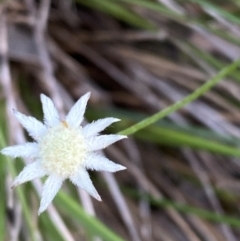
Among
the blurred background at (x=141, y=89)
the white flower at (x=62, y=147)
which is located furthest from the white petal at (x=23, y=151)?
the blurred background at (x=141, y=89)

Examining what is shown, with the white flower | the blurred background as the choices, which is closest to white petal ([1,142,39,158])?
the white flower

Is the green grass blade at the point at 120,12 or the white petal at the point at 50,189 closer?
the white petal at the point at 50,189

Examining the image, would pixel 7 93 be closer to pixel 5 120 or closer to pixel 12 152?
Result: pixel 5 120

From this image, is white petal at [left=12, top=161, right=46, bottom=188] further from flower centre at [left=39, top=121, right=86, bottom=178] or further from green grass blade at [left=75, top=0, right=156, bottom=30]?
green grass blade at [left=75, top=0, right=156, bottom=30]

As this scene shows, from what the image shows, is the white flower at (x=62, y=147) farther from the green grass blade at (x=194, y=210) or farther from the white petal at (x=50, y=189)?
the green grass blade at (x=194, y=210)

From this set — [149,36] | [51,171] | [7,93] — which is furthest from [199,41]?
[51,171]

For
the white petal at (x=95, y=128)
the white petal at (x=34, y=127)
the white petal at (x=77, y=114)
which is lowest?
the white petal at (x=95, y=128)
